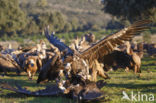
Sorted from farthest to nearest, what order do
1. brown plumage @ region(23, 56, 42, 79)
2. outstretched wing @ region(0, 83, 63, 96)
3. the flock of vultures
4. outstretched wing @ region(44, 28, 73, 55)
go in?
1. brown plumage @ region(23, 56, 42, 79)
2. outstretched wing @ region(44, 28, 73, 55)
3. outstretched wing @ region(0, 83, 63, 96)
4. the flock of vultures

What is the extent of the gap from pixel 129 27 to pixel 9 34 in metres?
78.4

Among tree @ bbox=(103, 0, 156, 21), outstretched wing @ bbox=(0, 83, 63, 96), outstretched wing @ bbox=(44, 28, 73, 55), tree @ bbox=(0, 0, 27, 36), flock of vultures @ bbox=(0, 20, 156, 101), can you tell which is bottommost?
outstretched wing @ bbox=(0, 83, 63, 96)

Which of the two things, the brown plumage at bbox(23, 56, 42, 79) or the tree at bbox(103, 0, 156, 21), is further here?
the tree at bbox(103, 0, 156, 21)

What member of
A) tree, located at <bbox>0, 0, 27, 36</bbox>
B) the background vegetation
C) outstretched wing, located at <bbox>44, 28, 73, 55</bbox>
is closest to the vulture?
outstretched wing, located at <bbox>44, 28, 73, 55</bbox>

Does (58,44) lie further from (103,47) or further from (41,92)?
(41,92)

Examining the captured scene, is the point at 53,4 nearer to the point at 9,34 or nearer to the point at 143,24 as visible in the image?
the point at 9,34

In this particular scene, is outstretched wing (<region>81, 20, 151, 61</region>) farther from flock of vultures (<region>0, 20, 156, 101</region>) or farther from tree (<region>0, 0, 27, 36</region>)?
tree (<region>0, 0, 27, 36</region>)

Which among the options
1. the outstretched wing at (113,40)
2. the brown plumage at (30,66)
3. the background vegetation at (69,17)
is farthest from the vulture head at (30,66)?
the background vegetation at (69,17)

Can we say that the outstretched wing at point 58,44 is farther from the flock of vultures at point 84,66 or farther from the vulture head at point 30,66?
the vulture head at point 30,66

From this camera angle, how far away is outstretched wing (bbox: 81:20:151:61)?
23.4ft

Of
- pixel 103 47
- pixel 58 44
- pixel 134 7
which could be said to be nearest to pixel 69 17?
pixel 134 7

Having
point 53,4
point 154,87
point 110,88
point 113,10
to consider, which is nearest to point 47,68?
point 110,88

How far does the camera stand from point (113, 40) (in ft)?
23.7

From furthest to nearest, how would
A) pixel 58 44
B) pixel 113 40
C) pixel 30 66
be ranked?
pixel 30 66, pixel 58 44, pixel 113 40
